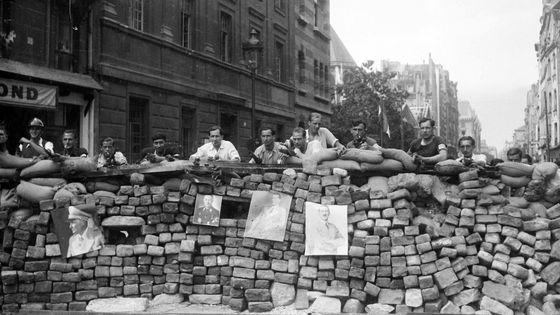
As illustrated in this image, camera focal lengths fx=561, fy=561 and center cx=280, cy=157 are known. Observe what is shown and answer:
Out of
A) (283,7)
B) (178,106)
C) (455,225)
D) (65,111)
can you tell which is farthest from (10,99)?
(283,7)

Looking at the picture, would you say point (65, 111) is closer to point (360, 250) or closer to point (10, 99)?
point (10, 99)

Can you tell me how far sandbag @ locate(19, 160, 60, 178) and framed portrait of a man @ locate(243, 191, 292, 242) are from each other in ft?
8.98

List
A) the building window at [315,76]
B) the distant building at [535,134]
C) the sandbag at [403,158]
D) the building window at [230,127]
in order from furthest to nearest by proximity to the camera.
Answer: the distant building at [535,134] < the building window at [315,76] < the building window at [230,127] < the sandbag at [403,158]

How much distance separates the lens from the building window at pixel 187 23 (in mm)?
19797

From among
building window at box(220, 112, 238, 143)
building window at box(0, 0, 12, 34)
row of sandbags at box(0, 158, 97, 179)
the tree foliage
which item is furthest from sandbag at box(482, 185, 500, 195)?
the tree foliage

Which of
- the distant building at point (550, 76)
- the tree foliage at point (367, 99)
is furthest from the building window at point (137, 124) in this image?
the distant building at point (550, 76)

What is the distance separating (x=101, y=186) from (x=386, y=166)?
12.7 feet

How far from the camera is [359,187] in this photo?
7.48 meters

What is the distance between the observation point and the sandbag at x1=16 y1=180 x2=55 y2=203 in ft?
24.6

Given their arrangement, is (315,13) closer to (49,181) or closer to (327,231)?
(49,181)

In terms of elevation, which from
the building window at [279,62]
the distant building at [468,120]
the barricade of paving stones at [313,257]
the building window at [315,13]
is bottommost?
the barricade of paving stones at [313,257]

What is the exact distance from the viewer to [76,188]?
759 cm

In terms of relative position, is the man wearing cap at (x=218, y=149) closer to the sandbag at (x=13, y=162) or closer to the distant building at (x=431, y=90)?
the sandbag at (x=13, y=162)

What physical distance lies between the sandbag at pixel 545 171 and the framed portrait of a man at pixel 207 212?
13.3ft
